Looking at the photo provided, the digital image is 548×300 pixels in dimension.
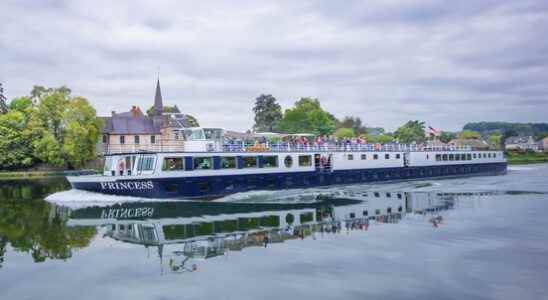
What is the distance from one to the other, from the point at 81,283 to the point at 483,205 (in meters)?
26.1

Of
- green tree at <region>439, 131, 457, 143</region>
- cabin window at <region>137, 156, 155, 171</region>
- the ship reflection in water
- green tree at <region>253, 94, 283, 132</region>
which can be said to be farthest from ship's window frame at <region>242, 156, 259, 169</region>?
green tree at <region>439, 131, 457, 143</region>

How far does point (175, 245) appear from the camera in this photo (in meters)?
20.8

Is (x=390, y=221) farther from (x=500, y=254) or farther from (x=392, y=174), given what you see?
(x=392, y=174)

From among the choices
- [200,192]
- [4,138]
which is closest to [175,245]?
[200,192]

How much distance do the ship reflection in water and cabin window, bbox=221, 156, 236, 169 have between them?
4086 mm

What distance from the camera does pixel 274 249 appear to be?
1967 centimetres

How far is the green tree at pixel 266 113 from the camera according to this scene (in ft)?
421

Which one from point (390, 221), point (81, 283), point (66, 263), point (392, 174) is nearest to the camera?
point (81, 283)

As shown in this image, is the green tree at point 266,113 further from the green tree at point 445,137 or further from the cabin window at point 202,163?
the cabin window at point 202,163

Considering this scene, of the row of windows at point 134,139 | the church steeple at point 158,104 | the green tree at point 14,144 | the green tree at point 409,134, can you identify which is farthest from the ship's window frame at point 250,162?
the green tree at point 409,134

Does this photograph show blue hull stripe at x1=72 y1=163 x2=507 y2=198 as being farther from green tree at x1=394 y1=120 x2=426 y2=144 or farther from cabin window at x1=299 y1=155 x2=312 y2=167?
green tree at x1=394 y1=120 x2=426 y2=144

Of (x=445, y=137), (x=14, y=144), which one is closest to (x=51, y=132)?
(x=14, y=144)

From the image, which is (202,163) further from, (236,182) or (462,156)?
(462,156)

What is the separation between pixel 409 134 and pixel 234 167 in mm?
114847
